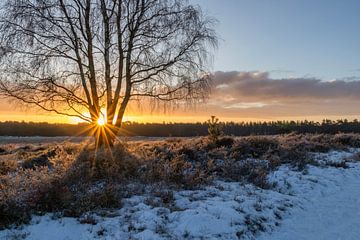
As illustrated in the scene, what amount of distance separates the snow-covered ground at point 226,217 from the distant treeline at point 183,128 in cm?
4368

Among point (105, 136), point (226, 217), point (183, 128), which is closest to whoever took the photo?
point (226, 217)

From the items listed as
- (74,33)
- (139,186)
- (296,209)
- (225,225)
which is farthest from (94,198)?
(74,33)

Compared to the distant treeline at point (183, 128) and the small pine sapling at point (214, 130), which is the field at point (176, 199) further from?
the distant treeline at point (183, 128)

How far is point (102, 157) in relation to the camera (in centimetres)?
1269

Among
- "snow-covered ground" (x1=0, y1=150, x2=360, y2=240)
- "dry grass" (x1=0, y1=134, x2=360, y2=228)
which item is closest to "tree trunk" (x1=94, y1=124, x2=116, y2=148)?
"dry grass" (x1=0, y1=134, x2=360, y2=228)

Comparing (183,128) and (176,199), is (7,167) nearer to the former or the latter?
(176,199)

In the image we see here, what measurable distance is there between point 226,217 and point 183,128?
62.2 metres

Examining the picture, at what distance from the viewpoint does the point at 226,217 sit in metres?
8.39

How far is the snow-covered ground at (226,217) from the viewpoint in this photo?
7621 mm

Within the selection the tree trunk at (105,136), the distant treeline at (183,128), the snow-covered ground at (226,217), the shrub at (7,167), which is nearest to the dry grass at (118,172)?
the shrub at (7,167)

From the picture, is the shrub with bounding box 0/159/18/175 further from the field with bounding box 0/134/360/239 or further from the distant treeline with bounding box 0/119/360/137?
the distant treeline with bounding box 0/119/360/137

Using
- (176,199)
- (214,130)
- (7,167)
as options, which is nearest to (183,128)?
(214,130)

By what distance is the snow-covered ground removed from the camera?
7.62 meters

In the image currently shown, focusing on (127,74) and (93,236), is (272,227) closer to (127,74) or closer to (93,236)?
(93,236)
